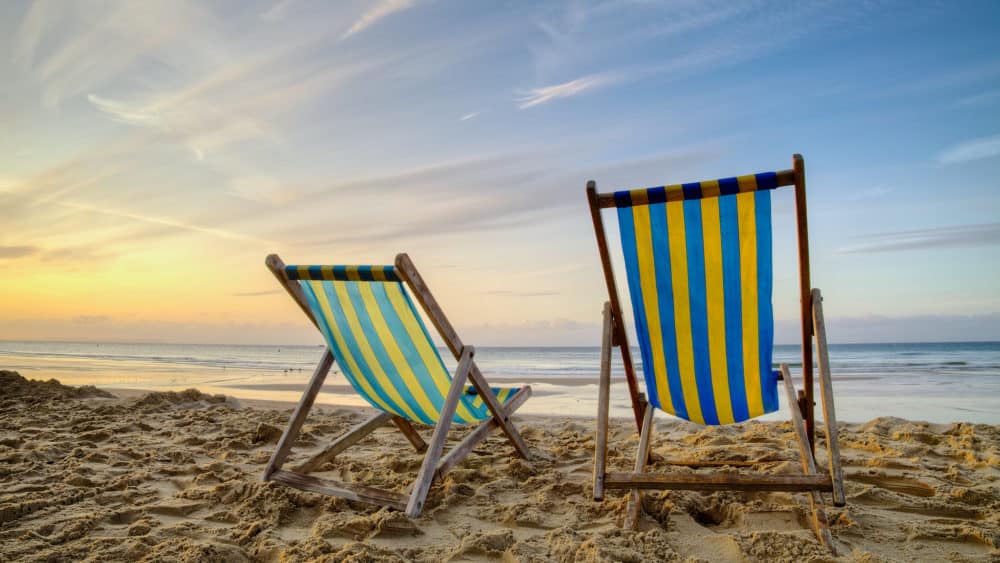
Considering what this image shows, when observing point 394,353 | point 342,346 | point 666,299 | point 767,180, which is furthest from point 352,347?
point 767,180

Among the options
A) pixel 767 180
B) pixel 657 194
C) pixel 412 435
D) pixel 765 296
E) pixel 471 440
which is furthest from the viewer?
pixel 412 435

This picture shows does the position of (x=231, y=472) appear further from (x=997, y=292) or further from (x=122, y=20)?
(x=997, y=292)

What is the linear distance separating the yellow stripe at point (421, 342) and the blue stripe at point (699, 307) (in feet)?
3.69

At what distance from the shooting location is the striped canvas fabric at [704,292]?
1.96m

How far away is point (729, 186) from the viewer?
189 cm

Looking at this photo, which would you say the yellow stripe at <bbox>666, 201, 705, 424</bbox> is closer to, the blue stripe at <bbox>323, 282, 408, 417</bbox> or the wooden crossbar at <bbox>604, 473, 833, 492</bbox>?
the wooden crossbar at <bbox>604, 473, 833, 492</bbox>

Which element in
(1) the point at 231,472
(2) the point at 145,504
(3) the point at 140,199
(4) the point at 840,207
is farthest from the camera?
(3) the point at 140,199

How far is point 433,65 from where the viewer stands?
7453 mm

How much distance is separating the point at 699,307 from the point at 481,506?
1.25 meters

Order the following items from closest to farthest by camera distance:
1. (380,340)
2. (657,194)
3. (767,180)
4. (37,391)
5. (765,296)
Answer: (767,180) → (657,194) → (765,296) → (380,340) → (37,391)

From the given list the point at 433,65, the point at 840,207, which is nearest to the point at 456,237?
the point at 433,65

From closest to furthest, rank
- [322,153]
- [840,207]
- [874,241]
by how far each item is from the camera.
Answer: [840,207] → [322,153] → [874,241]

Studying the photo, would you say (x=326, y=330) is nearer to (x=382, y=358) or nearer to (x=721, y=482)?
(x=382, y=358)

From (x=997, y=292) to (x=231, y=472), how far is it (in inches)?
945
